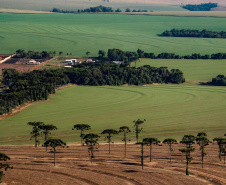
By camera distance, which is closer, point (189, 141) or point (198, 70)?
point (189, 141)

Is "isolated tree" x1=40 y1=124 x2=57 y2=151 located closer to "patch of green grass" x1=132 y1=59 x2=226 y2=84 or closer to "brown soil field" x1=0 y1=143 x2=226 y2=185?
"brown soil field" x1=0 y1=143 x2=226 y2=185

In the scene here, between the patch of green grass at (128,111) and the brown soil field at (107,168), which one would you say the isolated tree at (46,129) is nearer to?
the patch of green grass at (128,111)

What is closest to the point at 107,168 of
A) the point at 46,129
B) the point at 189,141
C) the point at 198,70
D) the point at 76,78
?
the point at 189,141

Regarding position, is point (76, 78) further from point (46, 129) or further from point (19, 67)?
point (46, 129)

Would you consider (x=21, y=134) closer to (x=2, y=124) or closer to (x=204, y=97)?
(x=2, y=124)

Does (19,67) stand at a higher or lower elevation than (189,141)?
higher

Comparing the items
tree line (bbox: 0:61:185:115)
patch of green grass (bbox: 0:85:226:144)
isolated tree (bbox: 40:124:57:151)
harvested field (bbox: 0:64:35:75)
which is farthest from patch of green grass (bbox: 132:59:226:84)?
isolated tree (bbox: 40:124:57:151)
